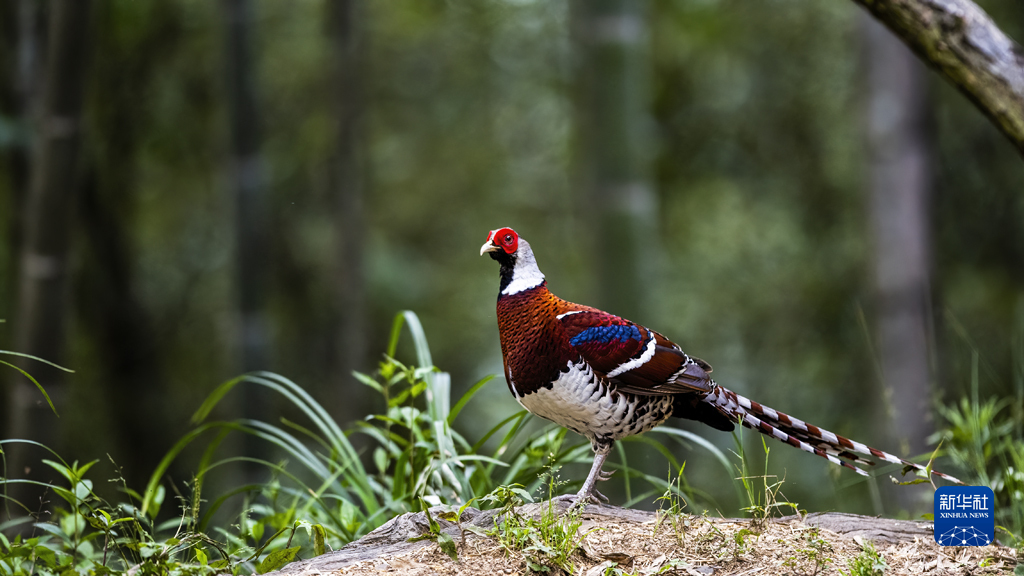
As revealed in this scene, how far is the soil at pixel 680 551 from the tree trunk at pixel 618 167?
1481mm

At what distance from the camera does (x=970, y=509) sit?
2.27 m

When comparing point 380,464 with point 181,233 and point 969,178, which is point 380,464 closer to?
point 181,233

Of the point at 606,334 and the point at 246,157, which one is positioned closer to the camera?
the point at 606,334

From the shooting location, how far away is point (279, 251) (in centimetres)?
907

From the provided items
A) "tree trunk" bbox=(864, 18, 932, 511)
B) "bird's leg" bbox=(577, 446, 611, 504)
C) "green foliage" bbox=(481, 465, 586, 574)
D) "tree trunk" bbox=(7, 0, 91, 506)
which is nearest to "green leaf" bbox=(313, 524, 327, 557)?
"green foliage" bbox=(481, 465, 586, 574)

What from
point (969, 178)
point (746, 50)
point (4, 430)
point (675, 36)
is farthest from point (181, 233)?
point (969, 178)

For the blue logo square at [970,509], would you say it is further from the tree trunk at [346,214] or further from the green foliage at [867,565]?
the tree trunk at [346,214]

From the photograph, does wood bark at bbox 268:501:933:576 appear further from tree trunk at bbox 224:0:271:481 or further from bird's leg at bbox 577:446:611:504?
tree trunk at bbox 224:0:271:481

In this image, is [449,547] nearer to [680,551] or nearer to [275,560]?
[275,560]

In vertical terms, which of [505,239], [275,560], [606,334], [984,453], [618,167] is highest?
[618,167]

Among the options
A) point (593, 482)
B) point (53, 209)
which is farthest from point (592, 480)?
point (53, 209)

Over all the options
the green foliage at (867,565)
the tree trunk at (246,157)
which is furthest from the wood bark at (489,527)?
the tree trunk at (246,157)

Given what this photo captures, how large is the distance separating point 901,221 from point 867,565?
3.70 meters

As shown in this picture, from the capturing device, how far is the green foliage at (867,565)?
2.06m
